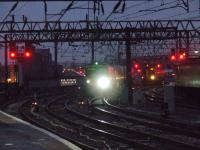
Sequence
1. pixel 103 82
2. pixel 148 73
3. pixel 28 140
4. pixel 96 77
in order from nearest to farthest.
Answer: pixel 28 140
pixel 96 77
pixel 103 82
pixel 148 73

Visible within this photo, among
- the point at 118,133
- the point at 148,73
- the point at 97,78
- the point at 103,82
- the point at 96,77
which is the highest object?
the point at 96,77

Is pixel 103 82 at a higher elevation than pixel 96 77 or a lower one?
lower

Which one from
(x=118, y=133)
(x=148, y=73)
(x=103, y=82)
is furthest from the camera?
(x=148, y=73)

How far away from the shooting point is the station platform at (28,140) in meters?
15.4

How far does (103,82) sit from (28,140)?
5249 cm

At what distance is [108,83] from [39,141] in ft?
178

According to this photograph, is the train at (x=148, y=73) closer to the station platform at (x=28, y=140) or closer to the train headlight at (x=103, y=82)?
the train headlight at (x=103, y=82)

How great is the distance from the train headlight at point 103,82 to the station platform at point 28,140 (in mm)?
46086

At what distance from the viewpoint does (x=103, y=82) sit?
69625mm

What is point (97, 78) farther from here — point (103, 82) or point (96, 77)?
point (103, 82)

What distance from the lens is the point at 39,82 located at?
269 feet

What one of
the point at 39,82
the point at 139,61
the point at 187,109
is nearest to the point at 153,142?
the point at 187,109

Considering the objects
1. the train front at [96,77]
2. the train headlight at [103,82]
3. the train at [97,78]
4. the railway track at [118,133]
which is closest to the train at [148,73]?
the train headlight at [103,82]

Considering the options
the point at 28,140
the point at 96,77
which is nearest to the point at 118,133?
the point at 28,140
